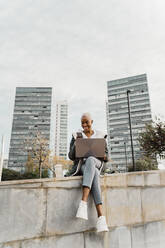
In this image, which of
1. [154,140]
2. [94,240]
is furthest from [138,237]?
[154,140]

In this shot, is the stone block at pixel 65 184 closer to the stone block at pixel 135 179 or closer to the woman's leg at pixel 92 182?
the woman's leg at pixel 92 182

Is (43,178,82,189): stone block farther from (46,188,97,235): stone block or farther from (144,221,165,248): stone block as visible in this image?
(144,221,165,248): stone block

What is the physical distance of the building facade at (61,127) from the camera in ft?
547

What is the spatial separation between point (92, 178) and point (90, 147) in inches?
18.0

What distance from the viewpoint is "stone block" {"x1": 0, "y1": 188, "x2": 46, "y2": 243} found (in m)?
1.81

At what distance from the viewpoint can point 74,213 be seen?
2182mm

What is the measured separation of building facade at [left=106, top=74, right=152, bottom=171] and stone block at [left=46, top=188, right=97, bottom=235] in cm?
8975

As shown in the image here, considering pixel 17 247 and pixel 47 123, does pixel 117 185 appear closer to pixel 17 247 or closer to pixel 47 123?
pixel 17 247

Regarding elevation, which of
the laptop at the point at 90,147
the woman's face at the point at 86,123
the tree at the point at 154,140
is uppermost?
the tree at the point at 154,140

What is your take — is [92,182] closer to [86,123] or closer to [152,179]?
[86,123]

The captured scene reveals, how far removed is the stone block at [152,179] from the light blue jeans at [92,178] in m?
0.92

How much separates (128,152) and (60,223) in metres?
90.4

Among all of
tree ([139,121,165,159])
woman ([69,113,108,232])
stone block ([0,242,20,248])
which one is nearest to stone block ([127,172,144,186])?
woman ([69,113,108,232])

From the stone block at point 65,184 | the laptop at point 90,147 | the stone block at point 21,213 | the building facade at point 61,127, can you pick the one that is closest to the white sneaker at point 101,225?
the stone block at point 65,184
